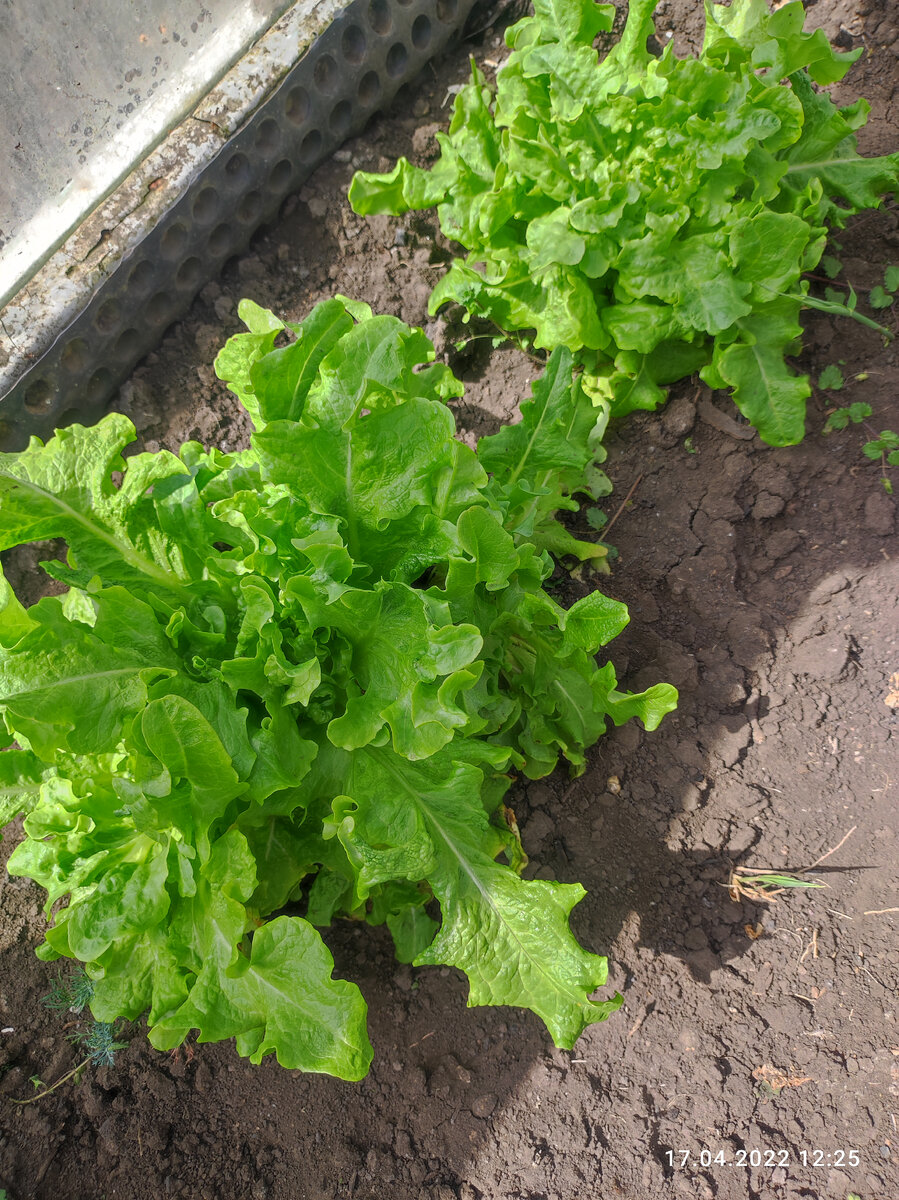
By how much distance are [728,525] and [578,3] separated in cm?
154

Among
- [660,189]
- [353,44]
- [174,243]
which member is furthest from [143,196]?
[660,189]

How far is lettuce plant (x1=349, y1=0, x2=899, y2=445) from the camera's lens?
2193 mm

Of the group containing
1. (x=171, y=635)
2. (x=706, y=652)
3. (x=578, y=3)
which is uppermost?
(x=578, y=3)

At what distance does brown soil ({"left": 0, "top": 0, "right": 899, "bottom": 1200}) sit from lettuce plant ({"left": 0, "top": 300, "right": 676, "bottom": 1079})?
0.40m

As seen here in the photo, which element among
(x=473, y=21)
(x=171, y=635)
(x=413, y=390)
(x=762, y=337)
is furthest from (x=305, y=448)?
(x=473, y=21)

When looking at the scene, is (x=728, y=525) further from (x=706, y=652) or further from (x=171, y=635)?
(x=171, y=635)

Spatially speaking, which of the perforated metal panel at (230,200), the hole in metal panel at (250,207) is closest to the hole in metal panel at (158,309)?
the perforated metal panel at (230,200)

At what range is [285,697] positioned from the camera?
5.66 ft

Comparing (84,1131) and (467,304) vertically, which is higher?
(467,304)

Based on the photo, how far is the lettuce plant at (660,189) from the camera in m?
Answer: 2.19

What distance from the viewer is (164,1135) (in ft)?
6.74

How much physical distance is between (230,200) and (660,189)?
1.42 meters

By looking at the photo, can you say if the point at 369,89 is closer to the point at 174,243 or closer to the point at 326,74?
the point at 326,74

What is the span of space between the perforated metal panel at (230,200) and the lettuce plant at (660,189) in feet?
1.47
